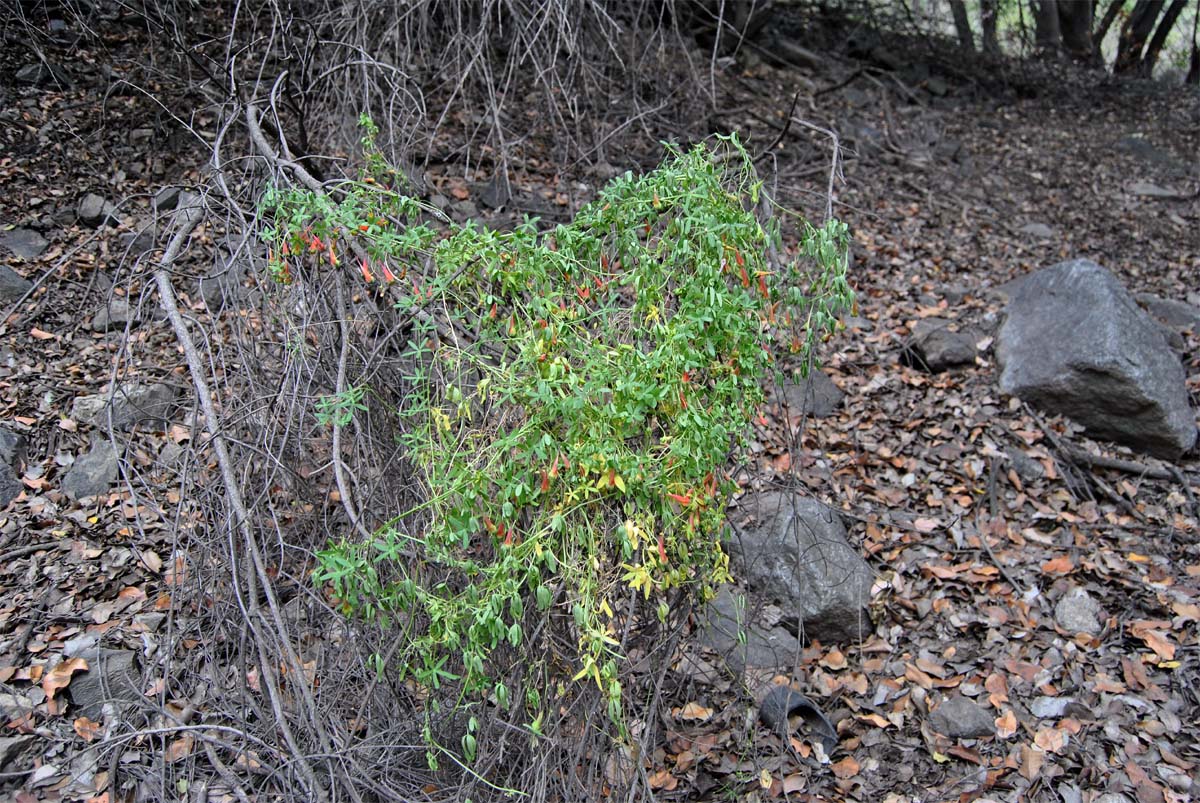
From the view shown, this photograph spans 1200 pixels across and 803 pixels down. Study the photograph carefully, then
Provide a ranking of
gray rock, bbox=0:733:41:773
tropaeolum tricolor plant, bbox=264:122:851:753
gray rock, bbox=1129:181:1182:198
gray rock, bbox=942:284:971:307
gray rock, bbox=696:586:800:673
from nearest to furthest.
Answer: tropaeolum tricolor plant, bbox=264:122:851:753, gray rock, bbox=0:733:41:773, gray rock, bbox=696:586:800:673, gray rock, bbox=942:284:971:307, gray rock, bbox=1129:181:1182:198

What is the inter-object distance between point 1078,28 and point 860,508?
8856 mm

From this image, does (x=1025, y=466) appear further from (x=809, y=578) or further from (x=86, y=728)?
(x=86, y=728)

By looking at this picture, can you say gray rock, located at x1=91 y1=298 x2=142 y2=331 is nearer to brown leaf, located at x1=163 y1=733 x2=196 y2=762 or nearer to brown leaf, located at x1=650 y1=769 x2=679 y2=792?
brown leaf, located at x1=163 y1=733 x2=196 y2=762

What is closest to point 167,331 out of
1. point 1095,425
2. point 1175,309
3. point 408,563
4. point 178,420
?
point 178,420

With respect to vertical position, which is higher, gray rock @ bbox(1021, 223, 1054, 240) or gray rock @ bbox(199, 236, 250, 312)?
gray rock @ bbox(199, 236, 250, 312)

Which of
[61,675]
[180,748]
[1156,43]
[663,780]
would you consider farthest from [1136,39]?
[61,675]

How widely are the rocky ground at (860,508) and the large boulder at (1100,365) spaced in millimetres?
114

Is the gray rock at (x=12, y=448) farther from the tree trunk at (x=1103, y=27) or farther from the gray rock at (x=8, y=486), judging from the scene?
the tree trunk at (x=1103, y=27)

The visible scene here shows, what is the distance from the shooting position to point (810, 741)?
3537 mm

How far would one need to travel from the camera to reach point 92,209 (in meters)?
5.22

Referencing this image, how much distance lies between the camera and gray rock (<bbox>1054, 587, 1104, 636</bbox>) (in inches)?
158

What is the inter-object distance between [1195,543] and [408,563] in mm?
3709

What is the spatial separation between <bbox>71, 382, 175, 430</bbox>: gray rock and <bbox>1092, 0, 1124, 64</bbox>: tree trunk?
1064 cm

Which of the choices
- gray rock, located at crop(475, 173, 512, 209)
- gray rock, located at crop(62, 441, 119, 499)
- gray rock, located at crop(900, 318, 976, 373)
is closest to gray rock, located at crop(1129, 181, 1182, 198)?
gray rock, located at crop(900, 318, 976, 373)
